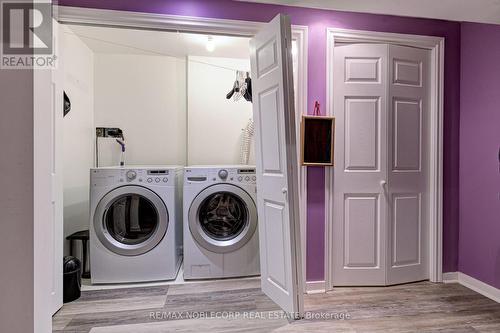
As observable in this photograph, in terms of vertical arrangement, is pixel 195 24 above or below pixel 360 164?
above

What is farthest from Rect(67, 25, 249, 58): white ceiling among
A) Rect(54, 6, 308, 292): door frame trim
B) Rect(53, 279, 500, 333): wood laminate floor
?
Rect(53, 279, 500, 333): wood laminate floor

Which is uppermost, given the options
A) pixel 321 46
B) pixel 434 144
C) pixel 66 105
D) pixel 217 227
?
pixel 321 46

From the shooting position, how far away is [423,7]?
7.41 ft

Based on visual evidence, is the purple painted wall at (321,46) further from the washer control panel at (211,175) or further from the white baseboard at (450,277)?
the washer control panel at (211,175)

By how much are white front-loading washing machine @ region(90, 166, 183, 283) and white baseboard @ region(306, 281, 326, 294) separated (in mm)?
1196

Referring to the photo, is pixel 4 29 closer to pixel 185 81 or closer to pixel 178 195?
pixel 178 195

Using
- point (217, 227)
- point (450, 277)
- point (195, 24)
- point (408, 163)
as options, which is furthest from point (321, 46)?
point (450, 277)

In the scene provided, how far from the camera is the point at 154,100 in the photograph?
3.41 meters

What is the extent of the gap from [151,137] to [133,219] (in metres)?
1.15

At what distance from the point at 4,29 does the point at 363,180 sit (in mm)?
2369

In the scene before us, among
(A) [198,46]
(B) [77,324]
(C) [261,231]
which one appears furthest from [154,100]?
(B) [77,324]

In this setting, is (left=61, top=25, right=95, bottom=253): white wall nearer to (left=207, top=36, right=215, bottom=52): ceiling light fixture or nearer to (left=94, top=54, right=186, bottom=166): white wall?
(left=94, top=54, right=186, bottom=166): white wall

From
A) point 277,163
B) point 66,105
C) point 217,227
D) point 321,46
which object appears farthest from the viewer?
point 217,227

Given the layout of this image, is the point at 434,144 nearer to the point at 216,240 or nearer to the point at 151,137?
the point at 216,240
